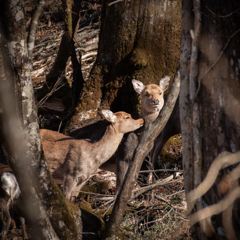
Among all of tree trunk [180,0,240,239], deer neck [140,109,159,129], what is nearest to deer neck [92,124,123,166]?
deer neck [140,109,159,129]

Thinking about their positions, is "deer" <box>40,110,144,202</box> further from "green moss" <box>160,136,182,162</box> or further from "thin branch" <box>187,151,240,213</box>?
"thin branch" <box>187,151,240,213</box>

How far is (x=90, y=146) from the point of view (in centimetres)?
536

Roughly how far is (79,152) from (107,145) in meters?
0.52

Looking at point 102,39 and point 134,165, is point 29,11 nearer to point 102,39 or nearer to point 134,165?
A: point 102,39

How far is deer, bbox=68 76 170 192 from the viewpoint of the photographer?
577cm

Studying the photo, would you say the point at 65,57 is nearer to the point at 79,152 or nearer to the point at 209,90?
the point at 79,152

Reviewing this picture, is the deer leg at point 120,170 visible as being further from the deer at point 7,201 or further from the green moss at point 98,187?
the deer at point 7,201

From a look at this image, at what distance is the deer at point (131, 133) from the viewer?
5766 millimetres

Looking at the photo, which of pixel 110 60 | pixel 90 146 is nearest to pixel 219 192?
pixel 90 146

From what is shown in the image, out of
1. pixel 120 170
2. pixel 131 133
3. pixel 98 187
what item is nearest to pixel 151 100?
pixel 131 133

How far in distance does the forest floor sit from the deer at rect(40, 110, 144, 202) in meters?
0.41

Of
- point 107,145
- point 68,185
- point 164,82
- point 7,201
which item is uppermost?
point 164,82

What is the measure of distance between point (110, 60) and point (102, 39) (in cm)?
67

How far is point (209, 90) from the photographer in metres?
2.74
